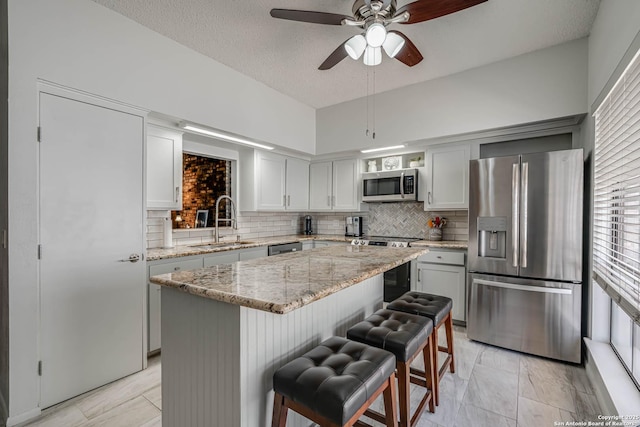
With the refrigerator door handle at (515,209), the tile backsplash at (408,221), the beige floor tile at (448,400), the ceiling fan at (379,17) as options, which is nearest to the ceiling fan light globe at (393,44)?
the ceiling fan at (379,17)

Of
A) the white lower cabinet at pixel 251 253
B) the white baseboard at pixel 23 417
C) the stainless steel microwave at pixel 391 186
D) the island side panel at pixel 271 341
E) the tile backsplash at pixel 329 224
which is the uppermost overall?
the stainless steel microwave at pixel 391 186

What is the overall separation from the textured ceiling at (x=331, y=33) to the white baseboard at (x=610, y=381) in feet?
8.43

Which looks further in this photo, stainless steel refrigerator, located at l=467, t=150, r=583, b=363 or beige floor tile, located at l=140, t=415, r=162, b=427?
stainless steel refrigerator, located at l=467, t=150, r=583, b=363

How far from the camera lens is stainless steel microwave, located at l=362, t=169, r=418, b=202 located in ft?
12.6

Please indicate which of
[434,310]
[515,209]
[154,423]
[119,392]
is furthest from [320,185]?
[154,423]

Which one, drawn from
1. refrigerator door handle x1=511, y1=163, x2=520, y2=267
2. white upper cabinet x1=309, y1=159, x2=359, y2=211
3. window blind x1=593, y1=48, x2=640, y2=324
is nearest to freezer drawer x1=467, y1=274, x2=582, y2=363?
refrigerator door handle x1=511, y1=163, x2=520, y2=267

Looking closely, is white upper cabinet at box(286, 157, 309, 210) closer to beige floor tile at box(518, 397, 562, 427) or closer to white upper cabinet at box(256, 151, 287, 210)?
white upper cabinet at box(256, 151, 287, 210)

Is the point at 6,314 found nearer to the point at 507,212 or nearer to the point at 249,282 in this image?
the point at 249,282

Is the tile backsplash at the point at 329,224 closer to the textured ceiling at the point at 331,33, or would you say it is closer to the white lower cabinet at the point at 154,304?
the white lower cabinet at the point at 154,304

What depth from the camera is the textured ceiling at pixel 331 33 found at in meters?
2.27

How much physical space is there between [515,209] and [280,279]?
2.35 m

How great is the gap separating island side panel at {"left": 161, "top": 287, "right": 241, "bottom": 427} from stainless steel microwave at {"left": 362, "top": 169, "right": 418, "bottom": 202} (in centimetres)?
305

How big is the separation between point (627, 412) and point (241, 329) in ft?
6.61

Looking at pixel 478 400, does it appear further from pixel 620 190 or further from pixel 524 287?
pixel 620 190
